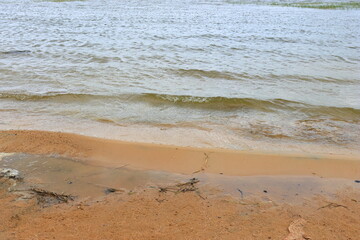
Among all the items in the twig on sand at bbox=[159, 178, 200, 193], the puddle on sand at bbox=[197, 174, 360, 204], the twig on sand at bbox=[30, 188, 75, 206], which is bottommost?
the puddle on sand at bbox=[197, 174, 360, 204]

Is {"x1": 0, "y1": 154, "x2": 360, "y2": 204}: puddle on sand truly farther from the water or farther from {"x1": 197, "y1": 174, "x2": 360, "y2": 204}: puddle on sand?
the water

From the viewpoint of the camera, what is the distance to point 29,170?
3.76 m

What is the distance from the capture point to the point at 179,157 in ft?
14.1

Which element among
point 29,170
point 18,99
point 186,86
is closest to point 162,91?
point 186,86

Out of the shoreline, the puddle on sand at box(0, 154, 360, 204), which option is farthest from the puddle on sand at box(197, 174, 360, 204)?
the shoreline

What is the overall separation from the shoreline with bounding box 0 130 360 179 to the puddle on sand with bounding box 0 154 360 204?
15 centimetres

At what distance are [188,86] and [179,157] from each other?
3541 mm

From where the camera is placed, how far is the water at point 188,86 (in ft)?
17.4

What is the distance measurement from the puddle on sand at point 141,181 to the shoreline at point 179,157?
146mm

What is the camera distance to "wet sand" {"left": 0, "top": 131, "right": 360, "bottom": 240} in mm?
2838

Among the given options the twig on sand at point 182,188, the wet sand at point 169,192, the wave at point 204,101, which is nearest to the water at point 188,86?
the wave at point 204,101

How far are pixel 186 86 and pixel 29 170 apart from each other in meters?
4.48

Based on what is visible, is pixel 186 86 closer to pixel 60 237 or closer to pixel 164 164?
pixel 164 164

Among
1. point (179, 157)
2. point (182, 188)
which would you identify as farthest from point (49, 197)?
point (179, 157)
